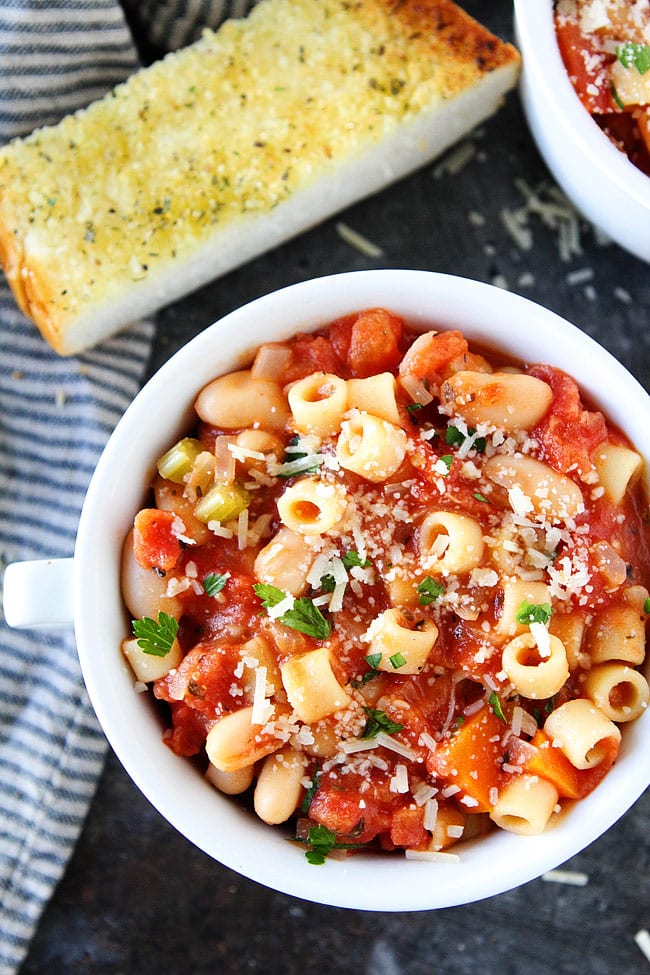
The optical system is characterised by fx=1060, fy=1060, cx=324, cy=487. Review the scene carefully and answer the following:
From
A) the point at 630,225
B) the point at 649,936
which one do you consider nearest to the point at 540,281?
the point at 630,225

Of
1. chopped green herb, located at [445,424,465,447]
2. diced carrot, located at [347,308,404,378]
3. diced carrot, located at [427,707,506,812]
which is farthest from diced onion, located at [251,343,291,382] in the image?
diced carrot, located at [427,707,506,812]

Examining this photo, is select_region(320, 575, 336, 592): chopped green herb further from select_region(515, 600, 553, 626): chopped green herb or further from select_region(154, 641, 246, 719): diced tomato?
select_region(515, 600, 553, 626): chopped green herb

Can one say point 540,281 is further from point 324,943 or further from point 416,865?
point 324,943

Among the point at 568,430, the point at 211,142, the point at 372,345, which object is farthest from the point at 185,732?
the point at 211,142

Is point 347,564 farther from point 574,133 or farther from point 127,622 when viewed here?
point 574,133

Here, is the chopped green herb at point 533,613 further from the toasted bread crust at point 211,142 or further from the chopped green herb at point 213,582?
the toasted bread crust at point 211,142

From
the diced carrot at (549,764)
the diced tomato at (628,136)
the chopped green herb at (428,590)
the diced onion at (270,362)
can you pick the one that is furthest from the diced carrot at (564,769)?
the diced tomato at (628,136)
